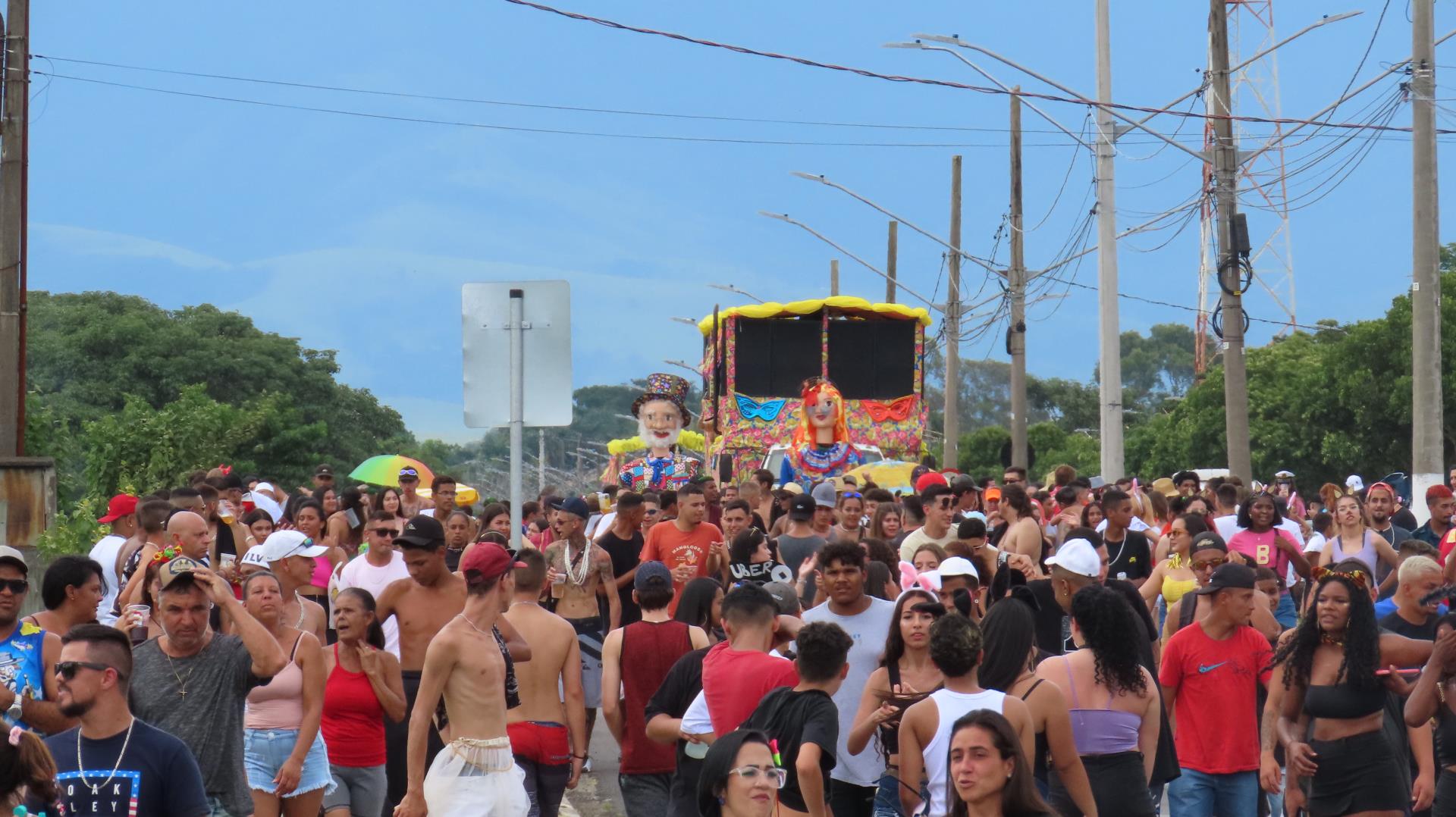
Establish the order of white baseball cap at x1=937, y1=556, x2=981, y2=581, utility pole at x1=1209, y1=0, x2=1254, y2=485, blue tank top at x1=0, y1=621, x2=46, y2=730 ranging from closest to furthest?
blue tank top at x1=0, y1=621, x2=46, y2=730 → white baseball cap at x1=937, y1=556, x2=981, y2=581 → utility pole at x1=1209, y1=0, x2=1254, y2=485

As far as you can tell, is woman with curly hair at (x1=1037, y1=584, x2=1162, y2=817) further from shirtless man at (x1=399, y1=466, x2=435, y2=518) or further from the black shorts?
shirtless man at (x1=399, y1=466, x2=435, y2=518)

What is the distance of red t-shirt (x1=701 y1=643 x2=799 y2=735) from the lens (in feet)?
24.6

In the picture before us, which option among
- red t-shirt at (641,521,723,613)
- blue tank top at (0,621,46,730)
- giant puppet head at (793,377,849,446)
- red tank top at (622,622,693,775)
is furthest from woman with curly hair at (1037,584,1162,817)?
giant puppet head at (793,377,849,446)

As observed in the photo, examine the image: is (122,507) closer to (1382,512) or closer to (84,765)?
(84,765)

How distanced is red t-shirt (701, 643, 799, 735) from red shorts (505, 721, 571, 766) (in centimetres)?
129

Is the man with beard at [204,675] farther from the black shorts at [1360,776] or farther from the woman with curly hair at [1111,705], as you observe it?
the black shorts at [1360,776]

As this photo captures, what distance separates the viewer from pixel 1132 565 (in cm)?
1324

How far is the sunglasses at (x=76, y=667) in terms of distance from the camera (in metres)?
Result: 5.88

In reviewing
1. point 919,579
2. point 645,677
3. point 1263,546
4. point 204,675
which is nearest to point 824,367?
point 1263,546

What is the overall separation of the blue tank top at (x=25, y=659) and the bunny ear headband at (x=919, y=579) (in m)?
3.67

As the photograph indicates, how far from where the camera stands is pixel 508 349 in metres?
10.4

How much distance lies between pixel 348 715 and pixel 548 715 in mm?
938

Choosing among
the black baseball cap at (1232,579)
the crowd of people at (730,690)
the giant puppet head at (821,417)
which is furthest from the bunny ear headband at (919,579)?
the giant puppet head at (821,417)

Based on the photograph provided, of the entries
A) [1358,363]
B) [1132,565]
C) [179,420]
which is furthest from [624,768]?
[1358,363]
